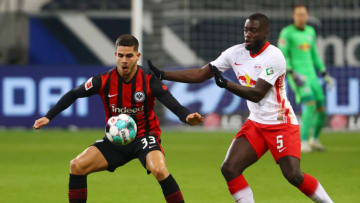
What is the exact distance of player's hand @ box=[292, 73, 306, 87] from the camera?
11.5 meters

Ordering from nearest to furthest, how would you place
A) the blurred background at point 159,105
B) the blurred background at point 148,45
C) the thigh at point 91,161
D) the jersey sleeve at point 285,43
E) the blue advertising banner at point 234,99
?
the thigh at point 91,161 < the blurred background at point 159,105 < the jersey sleeve at point 285,43 < the blue advertising banner at point 234,99 < the blurred background at point 148,45

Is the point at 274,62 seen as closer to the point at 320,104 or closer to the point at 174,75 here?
the point at 174,75

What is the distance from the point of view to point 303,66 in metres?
11.6

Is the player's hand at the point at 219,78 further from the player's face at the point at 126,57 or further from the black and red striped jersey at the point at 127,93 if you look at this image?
the player's face at the point at 126,57

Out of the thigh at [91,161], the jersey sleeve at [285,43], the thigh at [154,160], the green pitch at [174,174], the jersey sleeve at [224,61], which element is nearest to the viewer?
the thigh at [154,160]

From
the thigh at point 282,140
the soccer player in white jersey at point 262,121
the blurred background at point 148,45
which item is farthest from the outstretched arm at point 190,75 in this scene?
the blurred background at point 148,45

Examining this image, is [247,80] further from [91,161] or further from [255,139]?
[91,161]

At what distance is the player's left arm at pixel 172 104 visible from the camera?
5.77m

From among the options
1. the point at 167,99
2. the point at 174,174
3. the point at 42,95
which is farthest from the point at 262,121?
the point at 42,95

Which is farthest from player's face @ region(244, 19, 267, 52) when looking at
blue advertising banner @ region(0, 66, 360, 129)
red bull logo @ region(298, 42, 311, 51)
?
blue advertising banner @ region(0, 66, 360, 129)

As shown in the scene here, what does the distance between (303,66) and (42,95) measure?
23.0 ft

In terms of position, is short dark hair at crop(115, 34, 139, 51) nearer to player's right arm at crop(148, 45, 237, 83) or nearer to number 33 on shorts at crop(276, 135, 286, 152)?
player's right arm at crop(148, 45, 237, 83)

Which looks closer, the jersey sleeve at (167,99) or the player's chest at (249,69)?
the jersey sleeve at (167,99)

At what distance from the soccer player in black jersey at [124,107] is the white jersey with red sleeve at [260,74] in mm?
631
